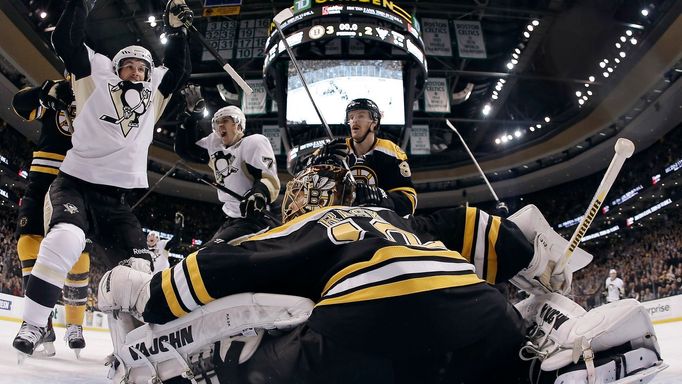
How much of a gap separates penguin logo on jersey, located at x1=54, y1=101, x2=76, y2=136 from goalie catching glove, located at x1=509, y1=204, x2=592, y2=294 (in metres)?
2.29

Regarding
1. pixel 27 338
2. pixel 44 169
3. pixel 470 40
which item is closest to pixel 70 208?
pixel 27 338

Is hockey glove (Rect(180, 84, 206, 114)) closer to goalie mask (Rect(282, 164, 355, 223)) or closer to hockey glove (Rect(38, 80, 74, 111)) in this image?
hockey glove (Rect(38, 80, 74, 111))

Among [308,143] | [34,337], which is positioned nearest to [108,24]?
[308,143]

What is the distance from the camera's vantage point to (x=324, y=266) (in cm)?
124

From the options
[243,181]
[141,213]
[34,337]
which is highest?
[141,213]

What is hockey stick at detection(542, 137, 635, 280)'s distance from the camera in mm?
1424

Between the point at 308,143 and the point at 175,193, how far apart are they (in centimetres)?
950

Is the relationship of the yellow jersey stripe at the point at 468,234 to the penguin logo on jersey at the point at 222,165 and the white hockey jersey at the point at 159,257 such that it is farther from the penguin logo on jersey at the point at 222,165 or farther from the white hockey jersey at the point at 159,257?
the white hockey jersey at the point at 159,257

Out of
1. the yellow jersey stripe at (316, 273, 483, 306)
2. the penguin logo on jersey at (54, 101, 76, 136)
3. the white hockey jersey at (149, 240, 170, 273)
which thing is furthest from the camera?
the white hockey jersey at (149, 240, 170, 273)

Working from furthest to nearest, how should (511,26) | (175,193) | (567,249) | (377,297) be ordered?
1. (175,193)
2. (511,26)
3. (567,249)
4. (377,297)

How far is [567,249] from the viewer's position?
151 centimetres

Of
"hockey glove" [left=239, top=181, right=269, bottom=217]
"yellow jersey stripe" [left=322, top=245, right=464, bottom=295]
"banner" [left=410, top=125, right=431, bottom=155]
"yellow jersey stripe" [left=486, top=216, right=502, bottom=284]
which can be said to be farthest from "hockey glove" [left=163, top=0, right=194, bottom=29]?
"banner" [left=410, top=125, right=431, bottom=155]

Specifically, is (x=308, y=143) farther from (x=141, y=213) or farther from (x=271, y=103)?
(x=141, y=213)

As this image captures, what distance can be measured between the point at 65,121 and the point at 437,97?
9.50 m
